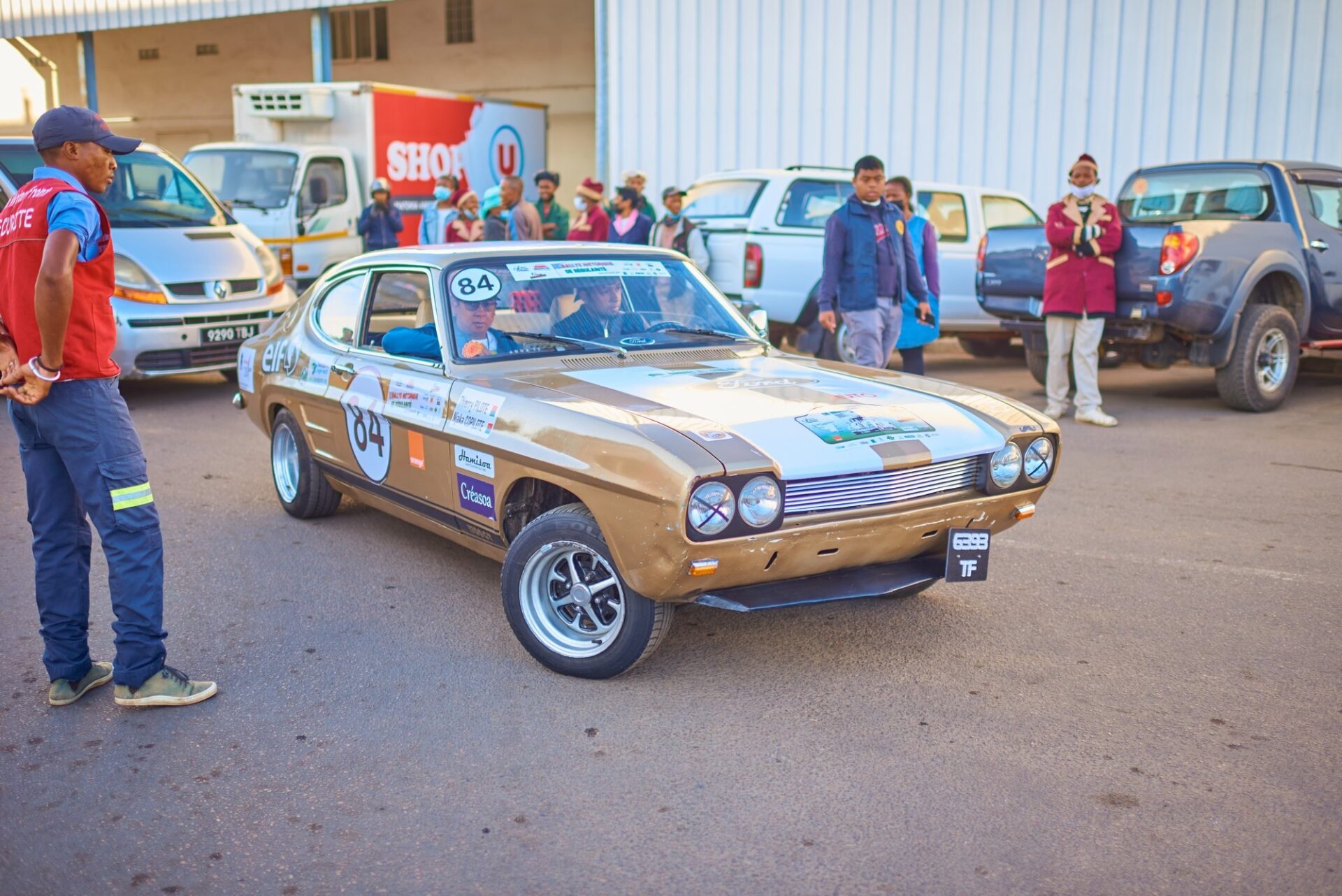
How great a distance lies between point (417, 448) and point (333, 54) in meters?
23.1

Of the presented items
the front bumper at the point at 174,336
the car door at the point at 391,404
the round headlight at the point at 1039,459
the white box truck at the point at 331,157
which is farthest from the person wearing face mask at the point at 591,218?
the round headlight at the point at 1039,459

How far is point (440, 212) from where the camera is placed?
14.6m

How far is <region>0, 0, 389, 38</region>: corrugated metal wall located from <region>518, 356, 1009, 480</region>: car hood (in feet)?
47.7

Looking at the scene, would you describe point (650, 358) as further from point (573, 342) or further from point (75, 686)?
point (75, 686)

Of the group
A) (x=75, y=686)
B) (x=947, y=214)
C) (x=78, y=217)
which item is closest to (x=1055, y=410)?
(x=947, y=214)

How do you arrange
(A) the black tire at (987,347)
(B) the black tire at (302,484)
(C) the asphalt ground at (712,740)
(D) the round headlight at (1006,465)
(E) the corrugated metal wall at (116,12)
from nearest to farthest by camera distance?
(C) the asphalt ground at (712,740) < (D) the round headlight at (1006,465) < (B) the black tire at (302,484) < (A) the black tire at (987,347) < (E) the corrugated metal wall at (116,12)

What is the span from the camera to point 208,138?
90.0 feet

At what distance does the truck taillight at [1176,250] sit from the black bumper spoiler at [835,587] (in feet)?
17.7

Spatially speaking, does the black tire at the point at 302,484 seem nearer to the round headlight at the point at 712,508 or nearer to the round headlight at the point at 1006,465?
the round headlight at the point at 712,508

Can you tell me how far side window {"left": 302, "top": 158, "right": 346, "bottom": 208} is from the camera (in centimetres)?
1439

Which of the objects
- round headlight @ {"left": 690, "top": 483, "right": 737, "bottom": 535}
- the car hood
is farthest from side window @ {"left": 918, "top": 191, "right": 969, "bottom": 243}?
round headlight @ {"left": 690, "top": 483, "right": 737, "bottom": 535}

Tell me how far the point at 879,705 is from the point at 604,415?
4.13 ft

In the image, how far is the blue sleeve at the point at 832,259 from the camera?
748 centimetres

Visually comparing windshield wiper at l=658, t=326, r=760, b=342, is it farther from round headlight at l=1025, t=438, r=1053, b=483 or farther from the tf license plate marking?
the tf license plate marking
